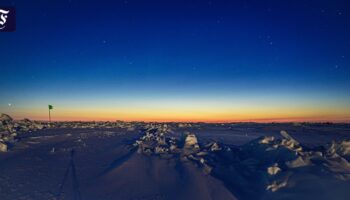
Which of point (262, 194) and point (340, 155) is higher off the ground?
point (340, 155)

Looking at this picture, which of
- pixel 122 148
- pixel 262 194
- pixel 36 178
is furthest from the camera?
pixel 122 148

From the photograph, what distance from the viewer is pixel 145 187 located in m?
A: 8.41

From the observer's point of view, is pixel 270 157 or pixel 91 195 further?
pixel 270 157

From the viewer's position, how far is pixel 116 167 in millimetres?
10633

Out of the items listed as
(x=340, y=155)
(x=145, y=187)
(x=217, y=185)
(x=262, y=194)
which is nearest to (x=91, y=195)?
(x=145, y=187)

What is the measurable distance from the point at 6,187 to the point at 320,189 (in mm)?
8136

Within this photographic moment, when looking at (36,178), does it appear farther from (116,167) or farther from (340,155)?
(340,155)

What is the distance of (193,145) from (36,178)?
6.72 metres

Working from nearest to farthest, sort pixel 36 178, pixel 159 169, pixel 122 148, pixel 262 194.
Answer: pixel 262 194 < pixel 36 178 < pixel 159 169 < pixel 122 148

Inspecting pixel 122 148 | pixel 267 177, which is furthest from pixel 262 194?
pixel 122 148

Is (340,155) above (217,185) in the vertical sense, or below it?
above

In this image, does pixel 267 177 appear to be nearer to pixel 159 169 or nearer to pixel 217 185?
pixel 217 185

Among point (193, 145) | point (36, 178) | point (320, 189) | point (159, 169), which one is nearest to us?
point (320, 189)

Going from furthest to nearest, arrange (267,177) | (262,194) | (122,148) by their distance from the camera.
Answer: (122,148) → (267,177) → (262,194)
